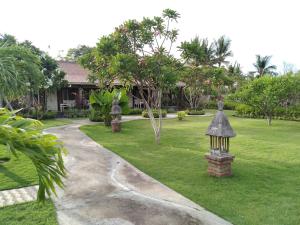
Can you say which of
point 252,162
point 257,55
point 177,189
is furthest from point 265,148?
point 257,55

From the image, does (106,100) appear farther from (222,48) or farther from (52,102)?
(222,48)

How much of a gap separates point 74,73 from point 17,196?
68.1 ft

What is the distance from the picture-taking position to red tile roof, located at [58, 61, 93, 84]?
894 inches

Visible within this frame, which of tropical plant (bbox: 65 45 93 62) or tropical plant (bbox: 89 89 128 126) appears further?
tropical plant (bbox: 65 45 93 62)

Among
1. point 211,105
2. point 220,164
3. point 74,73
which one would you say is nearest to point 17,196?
point 220,164

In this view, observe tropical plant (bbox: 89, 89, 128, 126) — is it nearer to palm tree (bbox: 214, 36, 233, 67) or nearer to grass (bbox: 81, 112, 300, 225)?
grass (bbox: 81, 112, 300, 225)

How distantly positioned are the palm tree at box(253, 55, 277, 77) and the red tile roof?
958 inches

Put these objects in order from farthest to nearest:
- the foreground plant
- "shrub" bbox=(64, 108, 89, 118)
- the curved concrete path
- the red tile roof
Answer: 1. the red tile roof
2. "shrub" bbox=(64, 108, 89, 118)
3. the curved concrete path
4. the foreground plant

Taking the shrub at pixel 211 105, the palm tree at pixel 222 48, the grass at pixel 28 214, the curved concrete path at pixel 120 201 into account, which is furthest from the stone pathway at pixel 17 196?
the palm tree at pixel 222 48

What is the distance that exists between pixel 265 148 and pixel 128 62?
5.27m

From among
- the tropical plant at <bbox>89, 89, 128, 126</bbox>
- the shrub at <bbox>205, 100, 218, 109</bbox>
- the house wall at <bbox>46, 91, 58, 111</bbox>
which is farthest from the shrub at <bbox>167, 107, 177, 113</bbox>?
the tropical plant at <bbox>89, 89, 128, 126</bbox>

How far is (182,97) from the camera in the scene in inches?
1153

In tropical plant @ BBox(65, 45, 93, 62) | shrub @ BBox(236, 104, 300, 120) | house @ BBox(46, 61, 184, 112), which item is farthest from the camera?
tropical plant @ BBox(65, 45, 93, 62)

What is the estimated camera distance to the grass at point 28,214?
13.5ft
